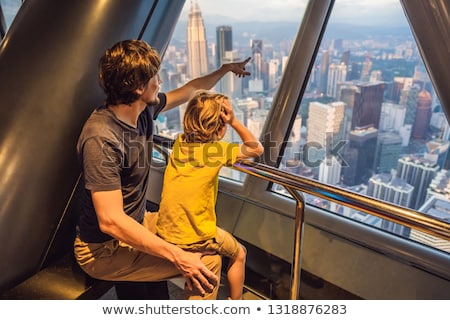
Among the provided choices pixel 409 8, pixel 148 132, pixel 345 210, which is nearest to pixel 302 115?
pixel 345 210

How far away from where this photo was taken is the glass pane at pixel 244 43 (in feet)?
7.59

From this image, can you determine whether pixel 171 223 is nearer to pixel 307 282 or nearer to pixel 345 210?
pixel 307 282

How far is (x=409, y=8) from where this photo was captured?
1.45 m

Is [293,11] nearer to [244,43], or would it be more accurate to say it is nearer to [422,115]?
[244,43]

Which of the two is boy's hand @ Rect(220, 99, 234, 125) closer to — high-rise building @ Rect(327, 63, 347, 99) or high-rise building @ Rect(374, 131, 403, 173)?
high-rise building @ Rect(327, 63, 347, 99)

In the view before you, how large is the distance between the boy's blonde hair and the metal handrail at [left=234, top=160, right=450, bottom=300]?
0.56 feet

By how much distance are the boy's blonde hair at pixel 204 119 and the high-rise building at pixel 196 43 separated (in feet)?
4.31

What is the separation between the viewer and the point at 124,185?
51.7 inches

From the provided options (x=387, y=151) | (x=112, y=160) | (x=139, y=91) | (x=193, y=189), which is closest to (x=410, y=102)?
(x=387, y=151)

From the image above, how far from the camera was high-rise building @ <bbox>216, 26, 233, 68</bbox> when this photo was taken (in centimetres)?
252

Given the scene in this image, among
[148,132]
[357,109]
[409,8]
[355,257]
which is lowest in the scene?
[355,257]

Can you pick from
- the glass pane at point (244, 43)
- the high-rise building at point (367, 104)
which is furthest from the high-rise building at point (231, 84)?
the high-rise building at point (367, 104)

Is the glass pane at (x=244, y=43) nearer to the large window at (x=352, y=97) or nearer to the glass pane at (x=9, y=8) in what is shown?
the large window at (x=352, y=97)
